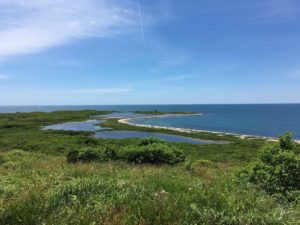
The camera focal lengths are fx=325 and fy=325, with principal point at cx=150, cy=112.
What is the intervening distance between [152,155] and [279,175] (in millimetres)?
9175

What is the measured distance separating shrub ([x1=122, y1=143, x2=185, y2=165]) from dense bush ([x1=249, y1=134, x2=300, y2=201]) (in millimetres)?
7845

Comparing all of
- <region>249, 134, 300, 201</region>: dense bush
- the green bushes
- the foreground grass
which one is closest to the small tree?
<region>249, 134, 300, 201</region>: dense bush

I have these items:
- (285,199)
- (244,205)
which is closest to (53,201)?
(244,205)

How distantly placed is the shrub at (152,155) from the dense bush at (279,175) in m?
7.85

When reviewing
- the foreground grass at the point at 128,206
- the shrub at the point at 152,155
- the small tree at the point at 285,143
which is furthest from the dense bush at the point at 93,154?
the foreground grass at the point at 128,206

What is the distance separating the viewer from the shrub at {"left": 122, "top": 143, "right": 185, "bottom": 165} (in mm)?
17000

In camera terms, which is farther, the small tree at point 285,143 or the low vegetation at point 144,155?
the low vegetation at point 144,155

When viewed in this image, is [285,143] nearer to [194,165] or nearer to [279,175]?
[279,175]

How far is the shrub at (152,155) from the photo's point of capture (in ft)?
55.8

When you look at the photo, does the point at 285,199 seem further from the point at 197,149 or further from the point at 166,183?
the point at 197,149

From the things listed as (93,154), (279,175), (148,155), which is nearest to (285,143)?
(279,175)

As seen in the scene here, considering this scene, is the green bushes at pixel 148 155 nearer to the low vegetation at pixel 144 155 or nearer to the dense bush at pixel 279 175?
the low vegetation at pixel 144 155

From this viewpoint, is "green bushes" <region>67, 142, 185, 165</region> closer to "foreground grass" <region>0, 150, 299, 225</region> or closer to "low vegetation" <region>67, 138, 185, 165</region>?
"low vegetation" <region>67, 138, 185, 165</region>

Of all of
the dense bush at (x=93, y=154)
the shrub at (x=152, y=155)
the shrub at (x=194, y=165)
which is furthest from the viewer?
the dense bush at (x=93, y=154)
